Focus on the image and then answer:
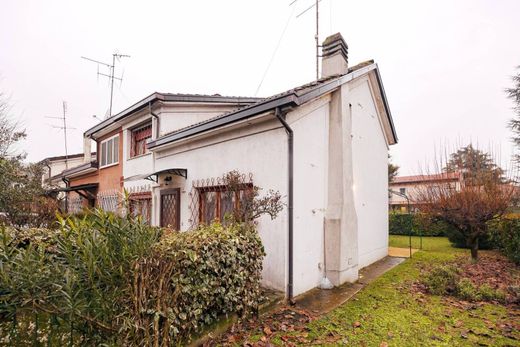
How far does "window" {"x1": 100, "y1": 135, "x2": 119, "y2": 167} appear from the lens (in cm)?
1504

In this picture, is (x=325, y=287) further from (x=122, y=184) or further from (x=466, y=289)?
(x=122, y=184)

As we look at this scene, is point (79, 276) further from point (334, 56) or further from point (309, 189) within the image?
point (334, 56)

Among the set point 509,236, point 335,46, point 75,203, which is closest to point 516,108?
point 509,236

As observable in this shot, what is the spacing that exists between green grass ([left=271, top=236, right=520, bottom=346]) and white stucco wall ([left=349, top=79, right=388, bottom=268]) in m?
3.35

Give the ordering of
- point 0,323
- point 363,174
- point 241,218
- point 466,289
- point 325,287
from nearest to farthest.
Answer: point 0,323, point 241,218, point 466,289, point 325,287, point 363,174

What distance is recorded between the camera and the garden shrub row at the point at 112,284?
9.10 feet

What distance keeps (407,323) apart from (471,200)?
7.36 metres

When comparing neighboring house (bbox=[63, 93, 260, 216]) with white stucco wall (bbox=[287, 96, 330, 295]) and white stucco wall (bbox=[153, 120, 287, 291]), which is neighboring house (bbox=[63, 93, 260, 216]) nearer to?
white stucco wall (bbox=[153, 120, 287, 291])

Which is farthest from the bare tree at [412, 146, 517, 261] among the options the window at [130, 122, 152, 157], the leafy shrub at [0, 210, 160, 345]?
the window at [130, 122, 152, 157]

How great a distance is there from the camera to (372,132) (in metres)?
11.8

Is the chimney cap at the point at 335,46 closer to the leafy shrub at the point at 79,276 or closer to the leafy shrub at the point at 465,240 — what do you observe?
the leafy shrub at the point at 79,276

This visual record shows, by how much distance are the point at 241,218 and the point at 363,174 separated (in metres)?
6.39

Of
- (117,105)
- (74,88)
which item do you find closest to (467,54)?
(117,105)

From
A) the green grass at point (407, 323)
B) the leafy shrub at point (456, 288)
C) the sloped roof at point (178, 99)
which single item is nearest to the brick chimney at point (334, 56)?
the sloped roof at point (178, 99)
